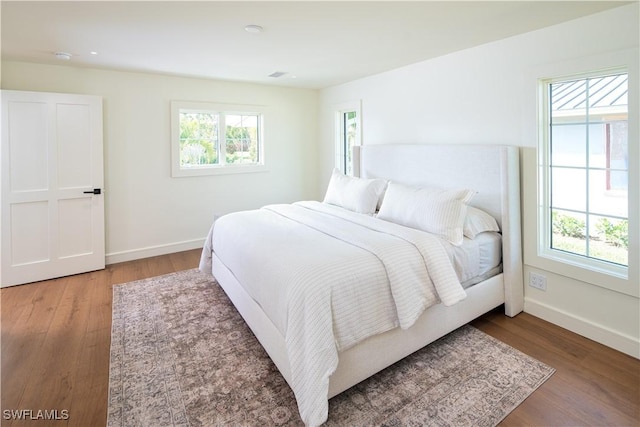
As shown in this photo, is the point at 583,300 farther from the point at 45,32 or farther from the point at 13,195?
the point at 13,195

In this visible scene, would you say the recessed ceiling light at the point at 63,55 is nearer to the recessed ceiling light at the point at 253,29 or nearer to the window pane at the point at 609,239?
the recessed ceiling light at the point at 253,29

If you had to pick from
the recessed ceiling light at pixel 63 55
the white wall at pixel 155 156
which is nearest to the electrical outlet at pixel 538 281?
the white wall at pixel 155 156

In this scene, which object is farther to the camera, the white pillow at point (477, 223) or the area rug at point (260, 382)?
the white pillow at point (477, 223)

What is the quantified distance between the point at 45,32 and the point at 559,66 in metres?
4.00

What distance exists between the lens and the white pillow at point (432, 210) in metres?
2.68

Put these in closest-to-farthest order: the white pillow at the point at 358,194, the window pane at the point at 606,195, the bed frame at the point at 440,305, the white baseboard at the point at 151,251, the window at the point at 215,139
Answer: the bed frame at the point at 440,305, the window pane at the point at 606,195, the white pillow at the point at 358,194, the white baseboard at the point at 151,251, the window at the point at 215,139

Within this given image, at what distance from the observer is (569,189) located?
107 inches

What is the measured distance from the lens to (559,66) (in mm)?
2588

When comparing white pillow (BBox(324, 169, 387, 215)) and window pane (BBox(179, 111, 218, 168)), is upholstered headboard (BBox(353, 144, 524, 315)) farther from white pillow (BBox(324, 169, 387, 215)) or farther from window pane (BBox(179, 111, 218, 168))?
window pane (BBox(179, 111, 218, 168))

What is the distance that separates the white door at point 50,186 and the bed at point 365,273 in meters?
1.65

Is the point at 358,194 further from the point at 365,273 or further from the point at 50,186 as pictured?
the point at 50,186

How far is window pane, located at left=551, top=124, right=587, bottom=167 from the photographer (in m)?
2.60

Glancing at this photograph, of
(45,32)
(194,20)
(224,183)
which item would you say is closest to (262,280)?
(194,20)

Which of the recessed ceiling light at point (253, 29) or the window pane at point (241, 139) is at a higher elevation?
the recessed ceiling light at point (253, 29)
